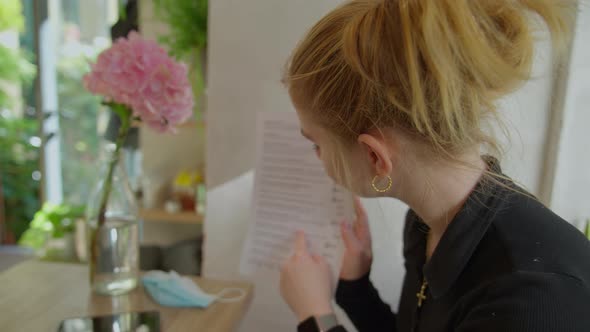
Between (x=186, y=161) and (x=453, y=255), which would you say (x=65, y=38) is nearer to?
(x=186, y=161)

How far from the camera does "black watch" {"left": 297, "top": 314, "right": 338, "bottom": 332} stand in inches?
26.9

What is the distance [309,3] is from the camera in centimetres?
89

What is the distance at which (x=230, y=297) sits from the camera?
85cm

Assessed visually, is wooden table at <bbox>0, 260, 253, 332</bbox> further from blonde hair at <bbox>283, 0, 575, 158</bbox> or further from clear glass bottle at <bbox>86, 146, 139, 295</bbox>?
blonde hair at <bbox>283, 0, 575, 158</bbox>

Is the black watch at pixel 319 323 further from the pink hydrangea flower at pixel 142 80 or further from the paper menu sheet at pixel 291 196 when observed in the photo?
the pink hydrangea flower at pixel 142 80

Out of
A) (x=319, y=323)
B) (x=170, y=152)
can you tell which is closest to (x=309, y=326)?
(x=319, y=323)

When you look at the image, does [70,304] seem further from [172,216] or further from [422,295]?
[172,216]

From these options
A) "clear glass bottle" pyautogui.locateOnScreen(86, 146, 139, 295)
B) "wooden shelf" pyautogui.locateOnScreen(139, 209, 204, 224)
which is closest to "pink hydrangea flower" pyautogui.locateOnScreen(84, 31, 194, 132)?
"clear glass bottle" pyautogui.locateOnScreen(86, 146, 139, 295)

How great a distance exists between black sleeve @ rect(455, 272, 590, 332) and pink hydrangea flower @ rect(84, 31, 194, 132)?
586 millimetres

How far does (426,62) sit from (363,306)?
0.53 metres

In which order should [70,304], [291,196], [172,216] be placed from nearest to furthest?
[70,304], [291,196], [172,216]

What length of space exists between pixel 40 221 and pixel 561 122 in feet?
8.36

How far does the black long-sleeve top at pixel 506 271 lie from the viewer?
17.2 inches

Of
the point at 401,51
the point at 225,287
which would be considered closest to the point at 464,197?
the point at 401,51
